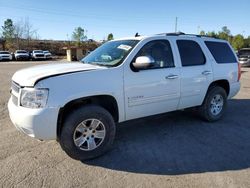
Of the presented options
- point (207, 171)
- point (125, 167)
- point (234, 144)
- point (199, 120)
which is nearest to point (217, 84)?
point (199, 120)

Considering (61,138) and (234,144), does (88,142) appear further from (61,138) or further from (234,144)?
(234,144)

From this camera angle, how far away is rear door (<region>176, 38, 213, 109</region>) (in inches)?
208

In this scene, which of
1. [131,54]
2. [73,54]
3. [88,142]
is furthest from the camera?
[73,54]

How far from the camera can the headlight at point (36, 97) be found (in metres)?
3.68

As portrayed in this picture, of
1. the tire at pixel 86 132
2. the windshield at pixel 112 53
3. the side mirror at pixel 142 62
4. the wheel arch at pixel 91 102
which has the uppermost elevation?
the windshield at pixel 112 53

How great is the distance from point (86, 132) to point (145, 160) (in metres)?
1.01

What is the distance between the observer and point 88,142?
416cm

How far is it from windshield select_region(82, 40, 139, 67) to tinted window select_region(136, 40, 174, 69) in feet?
0.83

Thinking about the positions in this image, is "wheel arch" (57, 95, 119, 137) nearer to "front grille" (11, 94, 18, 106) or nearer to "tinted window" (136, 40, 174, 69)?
"front grille" (11, 94, 18, 106)

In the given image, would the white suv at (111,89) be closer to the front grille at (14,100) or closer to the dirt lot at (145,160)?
the front grille at (14,100)

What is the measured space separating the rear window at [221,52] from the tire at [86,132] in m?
3.09

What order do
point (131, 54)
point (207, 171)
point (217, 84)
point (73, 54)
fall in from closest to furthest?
point (207, 171)
point (131, 54)
point (217, 84)
point (73, 54)

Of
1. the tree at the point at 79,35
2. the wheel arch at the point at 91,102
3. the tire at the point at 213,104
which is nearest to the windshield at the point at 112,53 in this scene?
the wheel arch at the point at 91,102

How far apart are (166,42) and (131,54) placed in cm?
97
